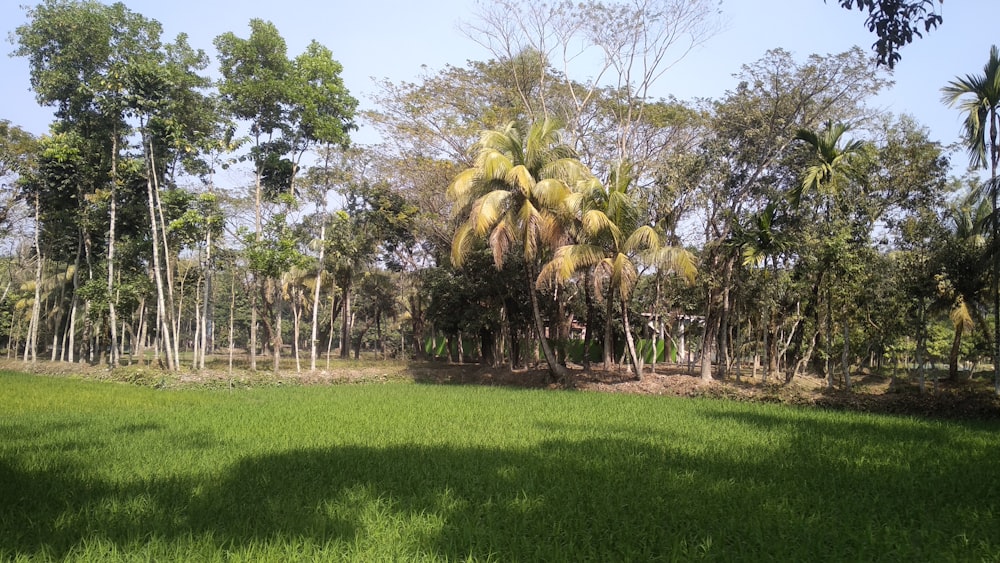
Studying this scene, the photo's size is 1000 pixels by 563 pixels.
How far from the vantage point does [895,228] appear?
53.7 ft

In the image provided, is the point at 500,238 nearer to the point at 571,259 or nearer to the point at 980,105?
the point at 571,259

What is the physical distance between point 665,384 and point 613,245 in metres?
3.86

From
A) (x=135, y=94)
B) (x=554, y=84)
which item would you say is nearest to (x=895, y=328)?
(x=554, y=84)

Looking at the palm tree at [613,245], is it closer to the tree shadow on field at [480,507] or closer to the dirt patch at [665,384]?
the dirt patch at [665,384]

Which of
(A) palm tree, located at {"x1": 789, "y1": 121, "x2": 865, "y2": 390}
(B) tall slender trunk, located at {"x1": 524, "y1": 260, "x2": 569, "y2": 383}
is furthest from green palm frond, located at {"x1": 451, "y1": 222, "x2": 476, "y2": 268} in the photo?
(A) palm tree, located at {"x1": 789, "y1": 121, "x2": 865, "y2": 390}

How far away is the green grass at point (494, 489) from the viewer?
3768 millimetres

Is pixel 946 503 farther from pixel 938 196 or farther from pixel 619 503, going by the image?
pixel 938 196

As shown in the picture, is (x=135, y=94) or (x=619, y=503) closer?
(x=619, y=503)

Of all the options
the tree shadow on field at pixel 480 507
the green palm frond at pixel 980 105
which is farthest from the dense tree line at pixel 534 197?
the tree shadow on field at pixel 480 507

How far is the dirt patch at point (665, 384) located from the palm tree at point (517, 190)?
285 centimetres

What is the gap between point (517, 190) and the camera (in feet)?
52.5

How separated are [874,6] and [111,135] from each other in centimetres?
2216

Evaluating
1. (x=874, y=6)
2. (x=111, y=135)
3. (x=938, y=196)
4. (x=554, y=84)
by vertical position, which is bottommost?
(x=874, y=6)

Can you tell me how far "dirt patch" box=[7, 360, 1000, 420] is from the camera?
36.9 ft
